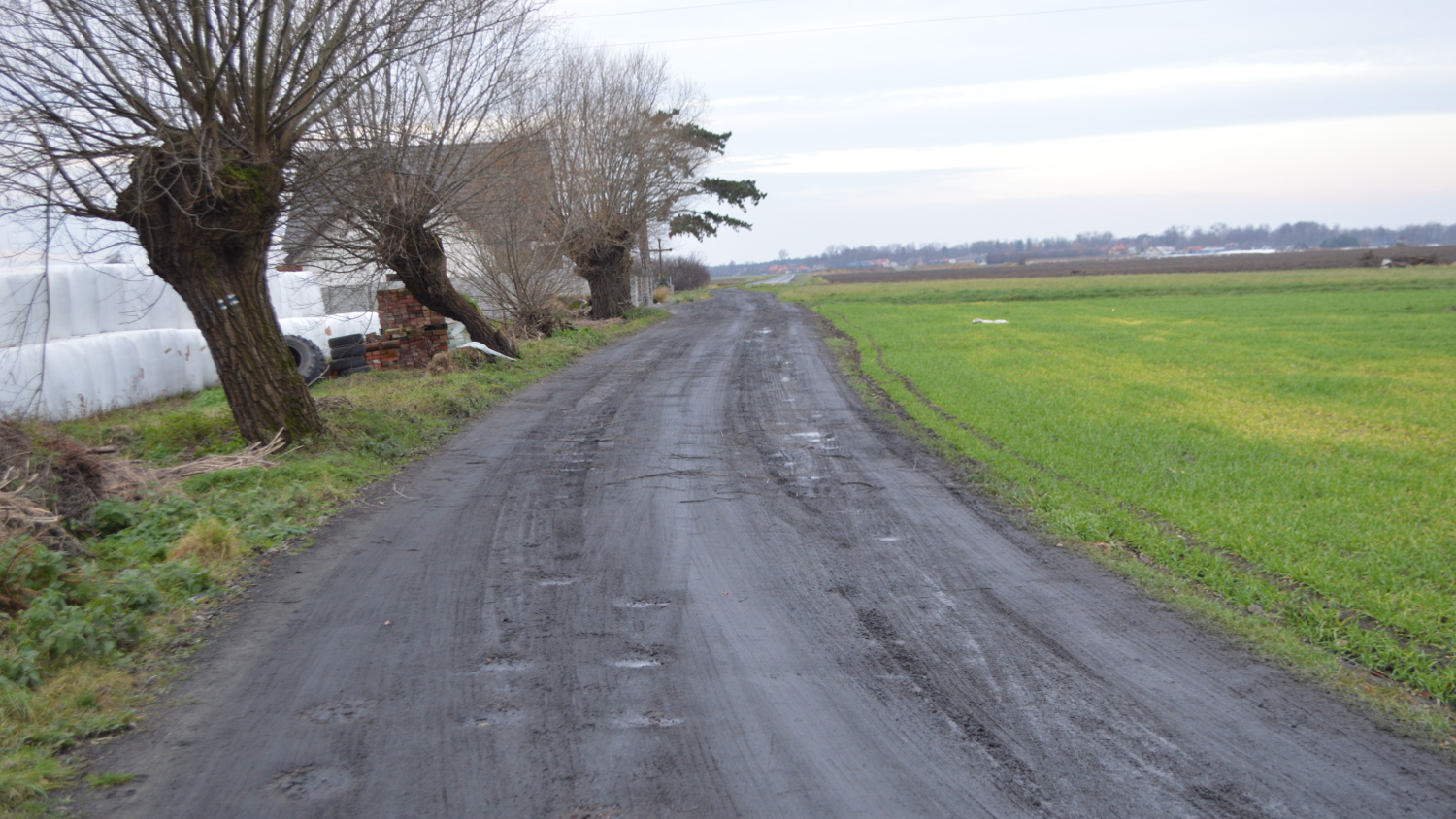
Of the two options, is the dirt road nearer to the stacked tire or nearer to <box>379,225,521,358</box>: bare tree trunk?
<box>379,225,521,358</box>: bare tree trunk

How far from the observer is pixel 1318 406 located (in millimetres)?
11211

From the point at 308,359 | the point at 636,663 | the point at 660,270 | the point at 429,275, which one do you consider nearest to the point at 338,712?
the point at 636,663

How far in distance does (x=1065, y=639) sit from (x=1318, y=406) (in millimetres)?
9135

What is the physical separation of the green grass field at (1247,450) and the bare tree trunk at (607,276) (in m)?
9.63

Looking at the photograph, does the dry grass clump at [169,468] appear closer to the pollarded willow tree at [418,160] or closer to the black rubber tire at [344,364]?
the pollarded willow tree at [418,160]

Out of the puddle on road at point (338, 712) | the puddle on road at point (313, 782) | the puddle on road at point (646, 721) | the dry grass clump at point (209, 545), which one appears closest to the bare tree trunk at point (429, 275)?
the dry grass clump at point (209, 545)

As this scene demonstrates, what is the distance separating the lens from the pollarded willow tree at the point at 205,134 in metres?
7.14

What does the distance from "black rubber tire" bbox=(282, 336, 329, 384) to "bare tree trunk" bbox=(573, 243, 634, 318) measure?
13.5 m

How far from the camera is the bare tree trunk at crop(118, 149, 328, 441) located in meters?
7.58

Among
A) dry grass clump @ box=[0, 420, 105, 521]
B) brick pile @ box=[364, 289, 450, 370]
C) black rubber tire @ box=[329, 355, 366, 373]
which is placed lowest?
dry grass clump @ box=[0, 420, 105, 521]

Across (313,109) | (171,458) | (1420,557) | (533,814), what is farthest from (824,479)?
(313,109)

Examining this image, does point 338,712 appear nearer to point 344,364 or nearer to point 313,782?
point 313,782

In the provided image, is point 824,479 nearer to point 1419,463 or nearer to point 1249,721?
point 1249,721

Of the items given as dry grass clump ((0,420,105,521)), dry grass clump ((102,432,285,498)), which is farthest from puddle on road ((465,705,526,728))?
dry grass clump ((102,432,285,498))
